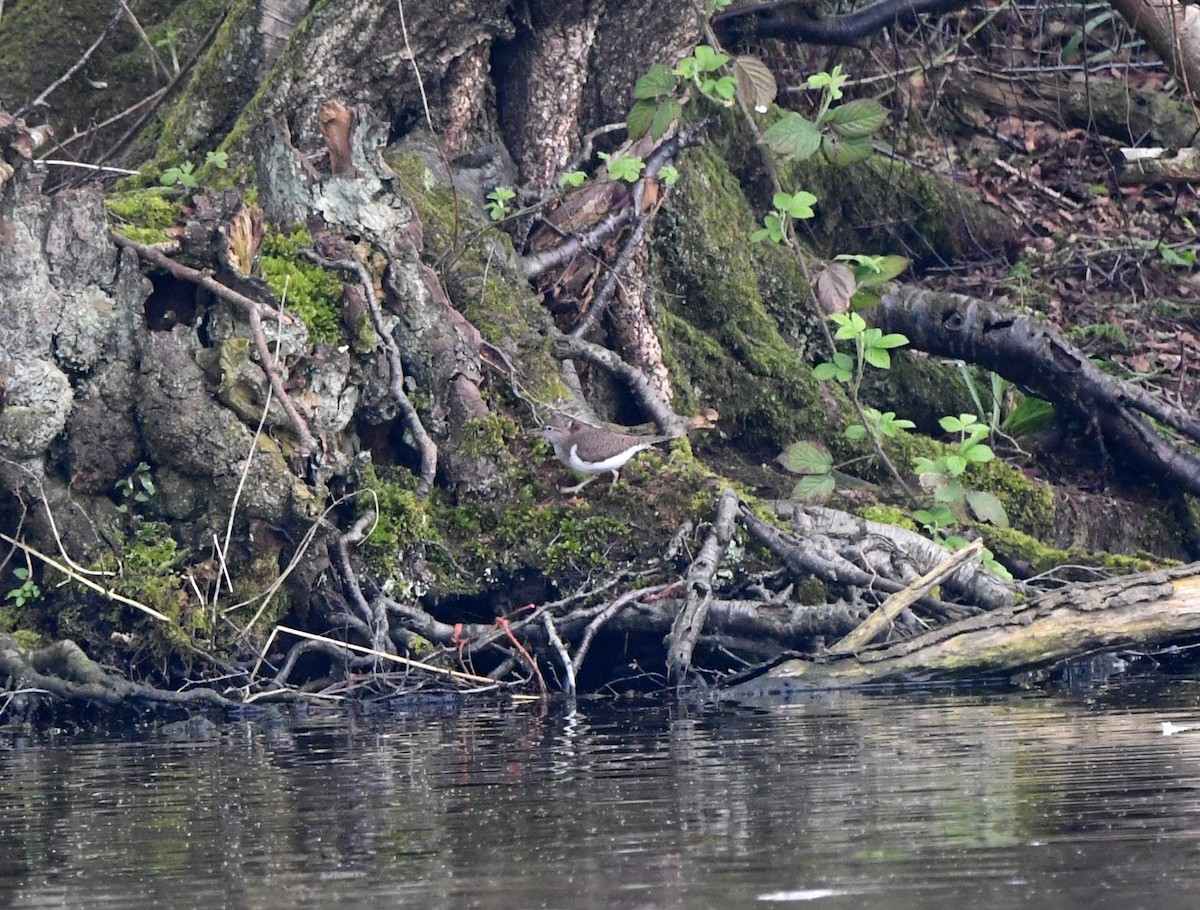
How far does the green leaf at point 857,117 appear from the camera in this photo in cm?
769

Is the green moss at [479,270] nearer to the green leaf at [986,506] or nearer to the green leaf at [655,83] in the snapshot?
the green leaf at [655,83]

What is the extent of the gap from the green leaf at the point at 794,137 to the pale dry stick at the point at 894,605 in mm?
1918

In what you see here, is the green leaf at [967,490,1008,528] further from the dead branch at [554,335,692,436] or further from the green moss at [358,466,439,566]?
the green moss at [358,466,439,566]

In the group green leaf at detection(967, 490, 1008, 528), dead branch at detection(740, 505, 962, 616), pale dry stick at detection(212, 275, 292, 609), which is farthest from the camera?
green leaf at detection(967, 490, 1008, 528)

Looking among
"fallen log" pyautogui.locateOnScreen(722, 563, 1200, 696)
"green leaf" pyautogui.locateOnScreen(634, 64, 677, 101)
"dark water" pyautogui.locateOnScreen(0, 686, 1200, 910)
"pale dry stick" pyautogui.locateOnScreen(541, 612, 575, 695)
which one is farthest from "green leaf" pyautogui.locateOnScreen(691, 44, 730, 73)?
"dark water" pyautogui.locateOnScreen(0, 686, 1200, 910)

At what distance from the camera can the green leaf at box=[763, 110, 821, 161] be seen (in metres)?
7.60

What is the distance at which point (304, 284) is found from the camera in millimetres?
8039

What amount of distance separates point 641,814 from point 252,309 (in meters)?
3.96

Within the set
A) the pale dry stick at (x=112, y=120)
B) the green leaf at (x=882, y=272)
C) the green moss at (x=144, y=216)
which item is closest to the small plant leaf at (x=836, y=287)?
the green leaf at (x=882, y=272)

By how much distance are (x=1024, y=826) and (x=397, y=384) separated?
469 cm

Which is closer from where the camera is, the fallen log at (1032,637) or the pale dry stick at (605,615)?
the fallen log at (1032,637)

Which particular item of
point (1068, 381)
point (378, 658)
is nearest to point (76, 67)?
point (378, 658)

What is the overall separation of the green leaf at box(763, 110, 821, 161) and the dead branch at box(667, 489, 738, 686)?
170cm

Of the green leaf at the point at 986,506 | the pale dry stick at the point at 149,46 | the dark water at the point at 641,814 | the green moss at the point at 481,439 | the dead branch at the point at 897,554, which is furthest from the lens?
the pale dry stick at the point at 149,46
